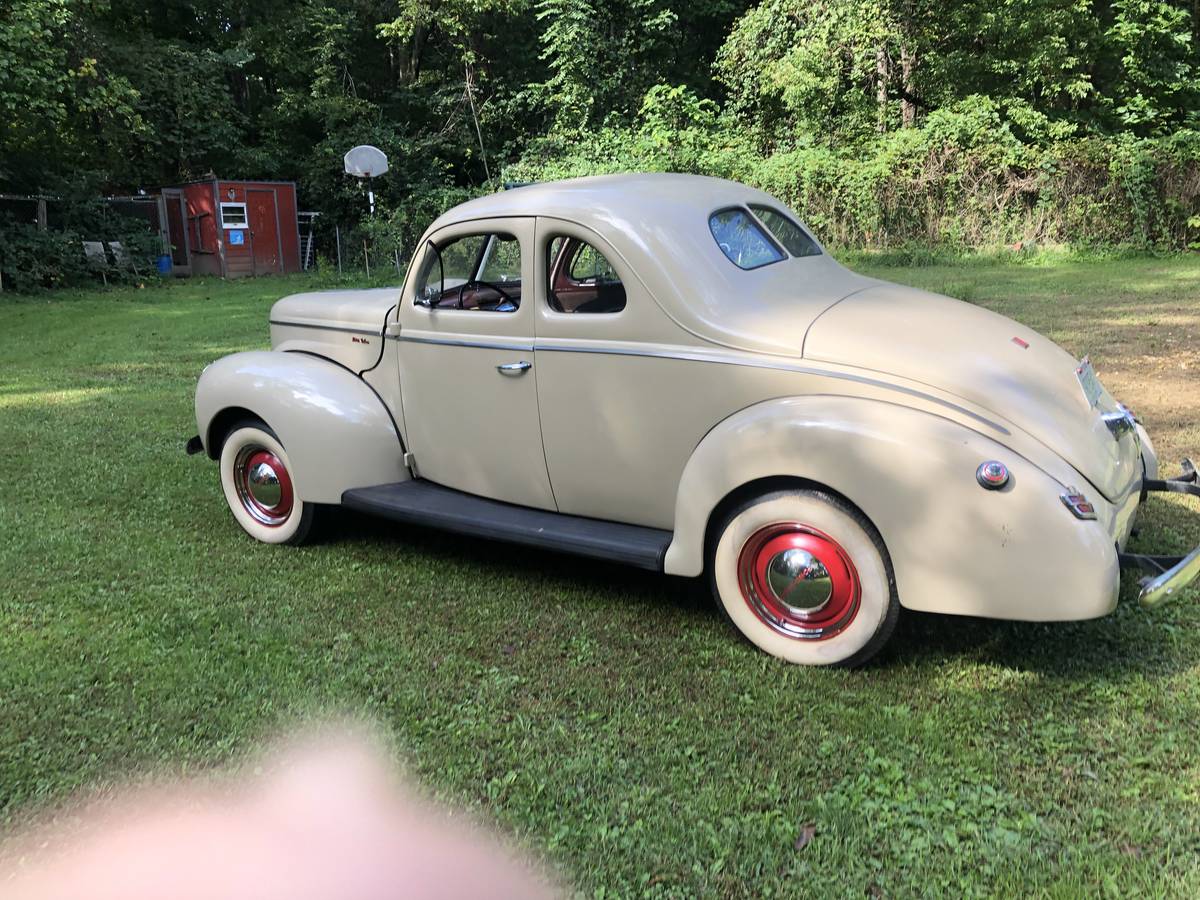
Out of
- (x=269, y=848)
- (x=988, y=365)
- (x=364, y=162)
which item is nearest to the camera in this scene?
(x=269, y=848)

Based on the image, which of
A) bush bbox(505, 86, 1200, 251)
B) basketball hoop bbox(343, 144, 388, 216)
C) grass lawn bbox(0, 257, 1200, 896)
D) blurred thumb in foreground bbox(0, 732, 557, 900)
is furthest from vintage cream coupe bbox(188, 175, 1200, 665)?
basketball hoop bbox(343, 144, 388, 216)

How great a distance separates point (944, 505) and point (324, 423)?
2.79m

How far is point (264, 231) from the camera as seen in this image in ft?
76.8

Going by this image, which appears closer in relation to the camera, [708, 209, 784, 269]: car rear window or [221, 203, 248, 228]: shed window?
[708, 209, 784, 269]: car rear window

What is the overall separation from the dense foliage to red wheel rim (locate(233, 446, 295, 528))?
14499mm

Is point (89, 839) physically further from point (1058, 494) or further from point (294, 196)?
point (294, 196)

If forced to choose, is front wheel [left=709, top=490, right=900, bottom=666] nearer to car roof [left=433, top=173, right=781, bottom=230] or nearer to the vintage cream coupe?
the vintage cream coupe

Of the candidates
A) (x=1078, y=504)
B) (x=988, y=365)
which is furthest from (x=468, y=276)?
(x=1078, y=504)

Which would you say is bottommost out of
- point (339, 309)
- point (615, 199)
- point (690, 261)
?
point (339, 309)

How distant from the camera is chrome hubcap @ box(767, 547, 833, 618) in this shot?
316 centimetres

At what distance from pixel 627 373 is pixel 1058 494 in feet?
5.15

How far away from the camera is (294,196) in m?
24.2

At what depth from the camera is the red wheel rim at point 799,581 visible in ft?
10.3

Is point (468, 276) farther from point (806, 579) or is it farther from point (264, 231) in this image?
point (264, 231)
